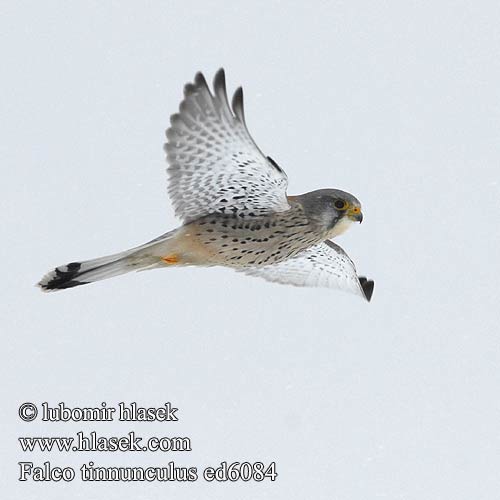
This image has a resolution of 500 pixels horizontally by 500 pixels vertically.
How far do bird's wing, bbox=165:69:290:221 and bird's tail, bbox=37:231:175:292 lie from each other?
1.11 feet

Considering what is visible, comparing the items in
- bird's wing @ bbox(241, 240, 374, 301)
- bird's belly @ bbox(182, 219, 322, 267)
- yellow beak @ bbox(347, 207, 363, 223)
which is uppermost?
yellow beak @ bbox(347, 207, 363, 223)

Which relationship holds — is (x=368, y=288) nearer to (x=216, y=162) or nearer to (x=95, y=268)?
(x=216, y=162)

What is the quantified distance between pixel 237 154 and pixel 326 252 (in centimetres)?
182

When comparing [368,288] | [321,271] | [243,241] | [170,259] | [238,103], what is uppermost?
[238,103]

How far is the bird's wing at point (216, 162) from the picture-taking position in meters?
5.49

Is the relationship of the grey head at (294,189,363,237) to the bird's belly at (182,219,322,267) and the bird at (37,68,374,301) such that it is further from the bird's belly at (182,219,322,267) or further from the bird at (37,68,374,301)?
the bird's belly at (182,219,322,267)

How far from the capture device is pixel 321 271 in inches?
292

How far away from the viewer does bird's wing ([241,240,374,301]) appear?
7.28 metres

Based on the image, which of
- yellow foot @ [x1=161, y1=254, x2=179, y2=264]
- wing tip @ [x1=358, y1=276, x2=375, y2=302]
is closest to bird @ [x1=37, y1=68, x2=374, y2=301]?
yellow foot @ [x1=161, y1=254, x2=179, y2=264]

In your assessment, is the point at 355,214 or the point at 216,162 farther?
the point at 355,214

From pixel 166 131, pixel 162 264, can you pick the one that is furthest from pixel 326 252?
pixel 166 131

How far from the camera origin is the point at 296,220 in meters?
6.34

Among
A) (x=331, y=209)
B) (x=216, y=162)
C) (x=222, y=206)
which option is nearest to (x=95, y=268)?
(x=222, y=206)

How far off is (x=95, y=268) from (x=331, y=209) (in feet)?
6.19
